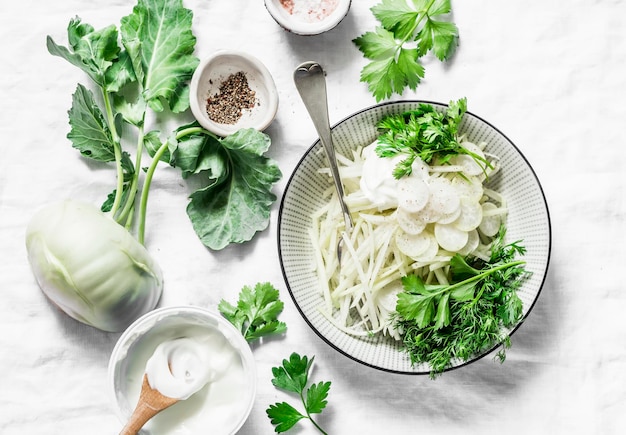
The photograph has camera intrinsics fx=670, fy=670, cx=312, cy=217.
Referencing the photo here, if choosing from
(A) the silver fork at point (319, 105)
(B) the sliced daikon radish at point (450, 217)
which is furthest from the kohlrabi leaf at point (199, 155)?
(B) the sliced daikon radish at point (450, 217)

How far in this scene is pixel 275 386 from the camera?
187cm

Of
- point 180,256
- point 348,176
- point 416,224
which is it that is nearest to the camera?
point 416,224

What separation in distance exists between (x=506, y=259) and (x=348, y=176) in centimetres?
46

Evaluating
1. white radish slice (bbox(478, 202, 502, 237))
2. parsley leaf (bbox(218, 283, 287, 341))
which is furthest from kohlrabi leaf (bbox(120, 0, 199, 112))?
white radish slice (bbox(478, 202, 502, 237))

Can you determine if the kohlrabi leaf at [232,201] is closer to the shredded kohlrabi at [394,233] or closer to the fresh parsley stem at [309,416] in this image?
the shredded kohlrabi at [394,233]

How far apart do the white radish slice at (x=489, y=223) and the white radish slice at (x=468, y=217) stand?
0.27 ft

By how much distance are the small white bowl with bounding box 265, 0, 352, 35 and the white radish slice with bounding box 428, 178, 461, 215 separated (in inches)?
21.3

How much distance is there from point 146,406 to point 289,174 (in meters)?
0.73

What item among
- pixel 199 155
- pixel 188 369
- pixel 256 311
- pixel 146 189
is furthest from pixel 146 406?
pixel 199 155

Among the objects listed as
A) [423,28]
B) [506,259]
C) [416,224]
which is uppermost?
Answer: [423,28]

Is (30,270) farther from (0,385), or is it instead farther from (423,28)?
(423,28)

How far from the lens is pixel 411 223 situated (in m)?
1.68

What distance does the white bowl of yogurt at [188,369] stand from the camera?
5.62 feet

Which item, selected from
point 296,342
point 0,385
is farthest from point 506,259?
point 0,385
